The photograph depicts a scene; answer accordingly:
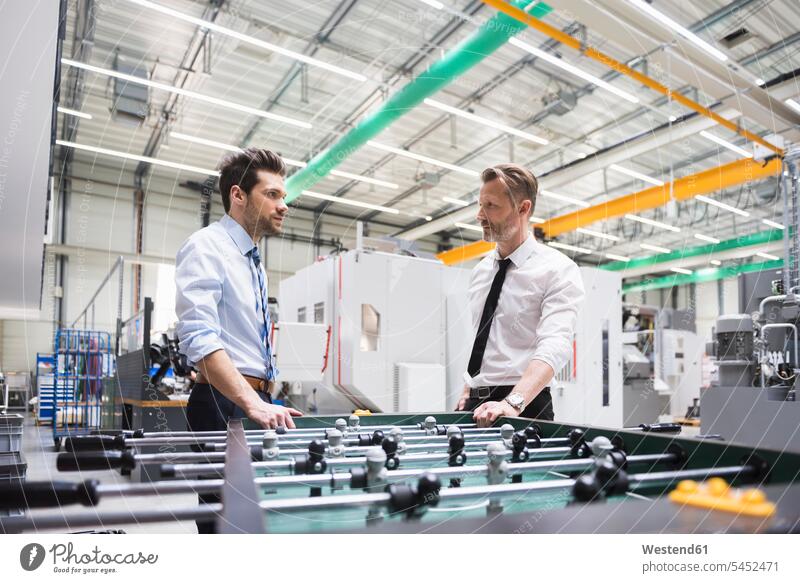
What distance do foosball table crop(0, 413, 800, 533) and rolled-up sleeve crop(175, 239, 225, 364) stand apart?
462mm

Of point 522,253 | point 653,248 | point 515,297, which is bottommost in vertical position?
point 515,297

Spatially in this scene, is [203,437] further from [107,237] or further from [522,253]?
[107,237]

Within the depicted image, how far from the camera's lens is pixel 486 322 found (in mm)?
2355

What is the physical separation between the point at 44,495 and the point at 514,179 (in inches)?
77.3

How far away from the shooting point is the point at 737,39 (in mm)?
5484

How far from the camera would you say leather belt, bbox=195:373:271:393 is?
6.57 feet

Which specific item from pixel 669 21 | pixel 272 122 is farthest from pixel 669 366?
pixel 272 122

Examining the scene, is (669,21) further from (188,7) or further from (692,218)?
(692,218)

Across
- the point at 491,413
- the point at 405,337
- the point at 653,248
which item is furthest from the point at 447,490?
the point at 653,248

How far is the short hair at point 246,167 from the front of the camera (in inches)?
84.4

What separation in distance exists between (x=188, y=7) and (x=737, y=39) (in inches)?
222

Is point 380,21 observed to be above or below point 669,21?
above

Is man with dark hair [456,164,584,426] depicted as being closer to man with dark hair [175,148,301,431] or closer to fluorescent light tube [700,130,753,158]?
man with dark hair [175,148,301,431]

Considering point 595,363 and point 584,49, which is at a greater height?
point 584,49
